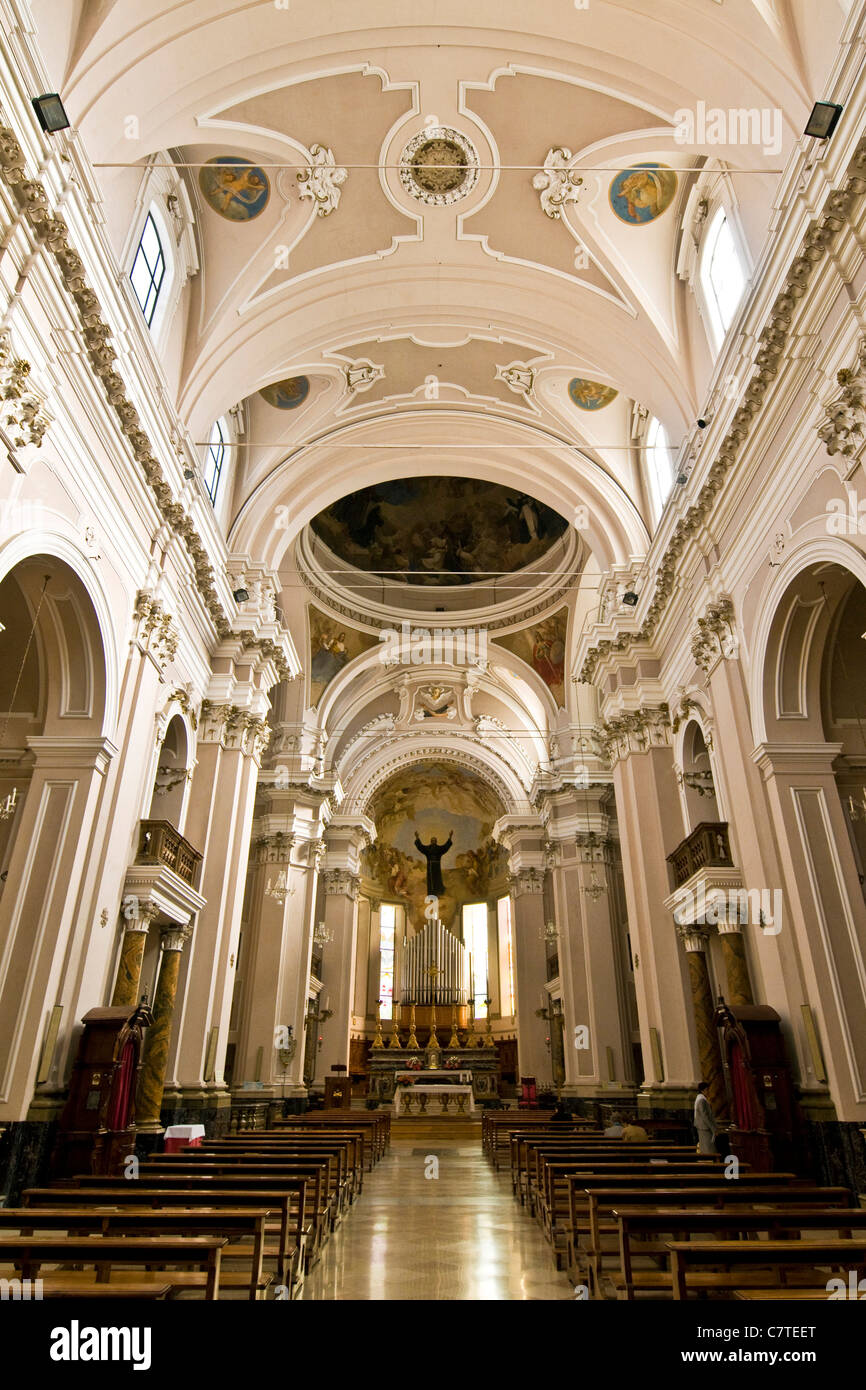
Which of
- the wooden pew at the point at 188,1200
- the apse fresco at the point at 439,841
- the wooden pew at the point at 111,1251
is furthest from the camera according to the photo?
the apse fresco at the point at 439,841

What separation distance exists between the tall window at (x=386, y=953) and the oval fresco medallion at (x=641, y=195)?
2849 centimetres

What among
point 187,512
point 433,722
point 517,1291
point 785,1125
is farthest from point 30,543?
point 433,722

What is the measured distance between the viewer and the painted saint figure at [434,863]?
3528 cm

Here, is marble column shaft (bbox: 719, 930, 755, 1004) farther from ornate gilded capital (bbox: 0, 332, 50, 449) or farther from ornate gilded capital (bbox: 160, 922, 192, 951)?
ornate gilded capital (bbox: 0, 332, 50, 449)

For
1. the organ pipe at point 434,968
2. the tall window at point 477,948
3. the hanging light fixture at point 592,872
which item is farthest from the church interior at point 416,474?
the tall window at point 477,948

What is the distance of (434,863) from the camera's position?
35.4 metres

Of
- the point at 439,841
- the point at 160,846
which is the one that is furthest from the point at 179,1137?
Result: the point at 439,841

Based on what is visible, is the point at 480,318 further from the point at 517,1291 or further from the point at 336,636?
the point at 517,1291

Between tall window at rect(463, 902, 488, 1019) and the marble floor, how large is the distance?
2265cm

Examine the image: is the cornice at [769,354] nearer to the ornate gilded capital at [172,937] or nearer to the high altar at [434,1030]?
the ornate gilded capital at [172,937]

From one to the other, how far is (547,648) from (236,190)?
47.9 ft

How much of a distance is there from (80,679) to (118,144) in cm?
582

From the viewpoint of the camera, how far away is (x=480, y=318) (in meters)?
13.8
